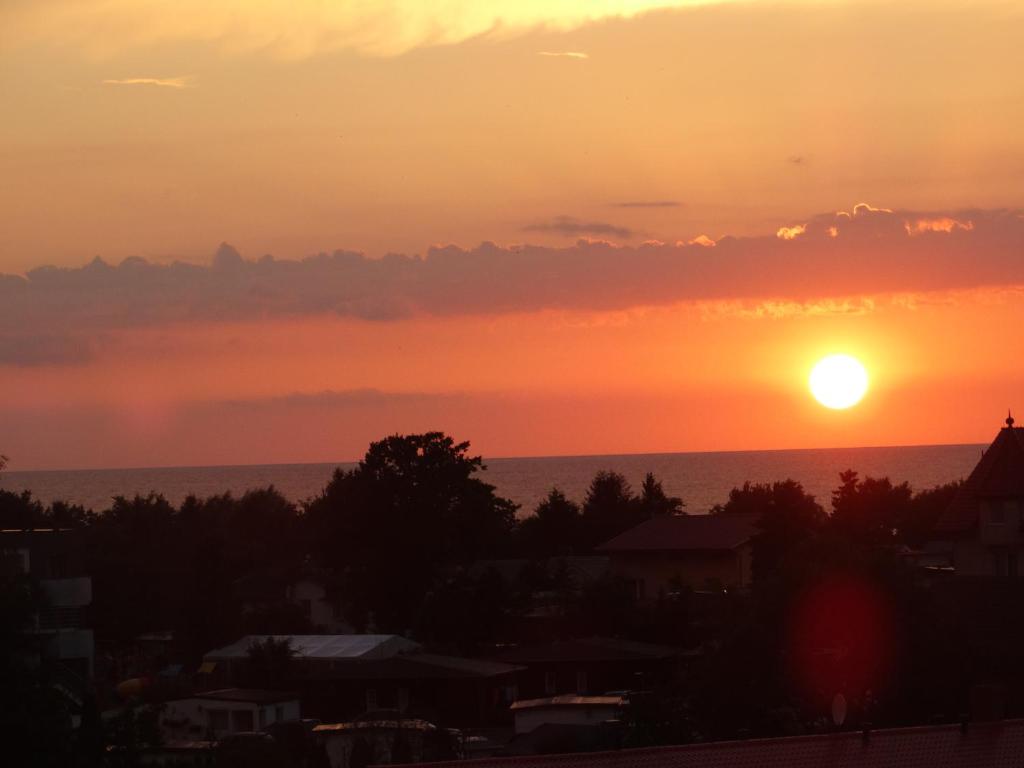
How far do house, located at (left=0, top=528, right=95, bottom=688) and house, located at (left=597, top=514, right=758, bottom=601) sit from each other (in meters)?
34.3

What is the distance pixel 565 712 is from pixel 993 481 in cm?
2016

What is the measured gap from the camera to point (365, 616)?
245 feet

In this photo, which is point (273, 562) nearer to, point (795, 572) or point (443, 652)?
point (443, 652)

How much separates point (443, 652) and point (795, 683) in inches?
1018

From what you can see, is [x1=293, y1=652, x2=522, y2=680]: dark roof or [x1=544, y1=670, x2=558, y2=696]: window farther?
[x1=544, y1=670, x2=558, y2=696]: window

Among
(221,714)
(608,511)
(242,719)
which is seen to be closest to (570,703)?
(242,719)

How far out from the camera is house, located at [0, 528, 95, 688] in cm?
4162

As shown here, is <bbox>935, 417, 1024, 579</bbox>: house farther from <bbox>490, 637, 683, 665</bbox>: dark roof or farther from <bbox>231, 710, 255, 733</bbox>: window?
<bbox>231, 710, 255, 733</bbox>: window

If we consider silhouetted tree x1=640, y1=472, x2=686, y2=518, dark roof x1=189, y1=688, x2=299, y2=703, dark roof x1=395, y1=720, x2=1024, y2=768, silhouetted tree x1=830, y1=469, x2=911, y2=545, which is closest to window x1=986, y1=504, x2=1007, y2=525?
silhouetted tree x1=830, y1=469, x2=911, y2=545

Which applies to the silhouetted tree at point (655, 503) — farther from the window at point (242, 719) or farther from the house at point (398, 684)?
the window at point (242, 719)

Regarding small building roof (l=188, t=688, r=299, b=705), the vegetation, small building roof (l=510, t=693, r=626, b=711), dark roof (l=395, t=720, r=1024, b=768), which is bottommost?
small building roof (l=510, t=693, r=626, b=711)

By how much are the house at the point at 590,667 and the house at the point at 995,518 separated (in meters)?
10.6

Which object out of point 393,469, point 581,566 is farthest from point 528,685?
point 581,566

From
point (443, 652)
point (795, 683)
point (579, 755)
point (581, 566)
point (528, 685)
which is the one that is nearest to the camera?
point (579, 755)
